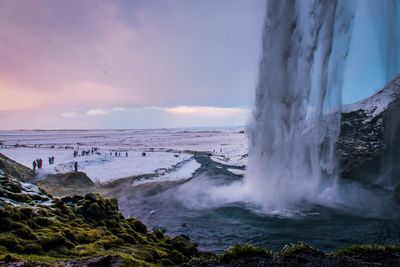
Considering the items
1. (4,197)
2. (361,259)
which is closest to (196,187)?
(4,197)

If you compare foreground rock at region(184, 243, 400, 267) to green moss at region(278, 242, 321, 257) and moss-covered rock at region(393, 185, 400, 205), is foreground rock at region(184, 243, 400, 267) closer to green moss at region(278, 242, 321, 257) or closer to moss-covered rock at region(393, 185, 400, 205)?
green moss at region(278, 242, 321, 257)

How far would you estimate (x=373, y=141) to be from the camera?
50.1 meters

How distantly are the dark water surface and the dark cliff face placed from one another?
697 inches

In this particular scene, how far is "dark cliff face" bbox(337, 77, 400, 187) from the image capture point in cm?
4522

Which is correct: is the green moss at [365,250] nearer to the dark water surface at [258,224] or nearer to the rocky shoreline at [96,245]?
the rocky shoreline at [96,245]

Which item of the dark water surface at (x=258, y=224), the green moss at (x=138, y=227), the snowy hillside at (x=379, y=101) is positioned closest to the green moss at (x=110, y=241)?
the green moss at (x=138, y=227)

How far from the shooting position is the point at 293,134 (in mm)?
40375

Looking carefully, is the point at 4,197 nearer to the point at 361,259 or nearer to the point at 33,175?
the point at 361,259

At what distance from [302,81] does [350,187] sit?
13790 mm

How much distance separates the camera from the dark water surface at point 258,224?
22.4 metres

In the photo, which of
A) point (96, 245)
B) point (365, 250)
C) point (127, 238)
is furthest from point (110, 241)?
point (365, 250)

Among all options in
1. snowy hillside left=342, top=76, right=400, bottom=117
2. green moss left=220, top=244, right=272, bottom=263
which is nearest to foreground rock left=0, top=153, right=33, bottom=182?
green moss left=220, top=244, right=272, bottom=263

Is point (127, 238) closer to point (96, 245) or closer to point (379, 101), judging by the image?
point (96, 245)

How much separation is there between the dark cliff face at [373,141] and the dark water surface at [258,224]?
17.7 m
